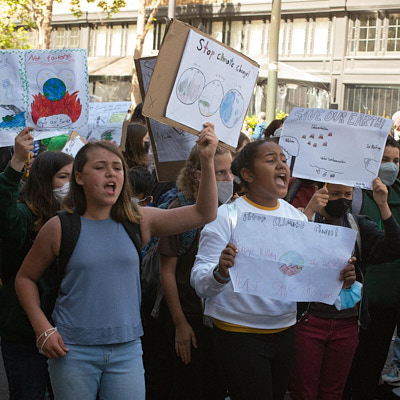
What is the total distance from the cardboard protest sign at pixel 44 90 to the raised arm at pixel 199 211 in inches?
63.2

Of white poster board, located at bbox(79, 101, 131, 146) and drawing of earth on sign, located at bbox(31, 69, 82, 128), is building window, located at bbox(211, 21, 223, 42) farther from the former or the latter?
drawing of earth on sign, located at bbox(31, 69, 82, 128)

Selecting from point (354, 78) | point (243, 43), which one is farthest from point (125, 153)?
point (243, 43)

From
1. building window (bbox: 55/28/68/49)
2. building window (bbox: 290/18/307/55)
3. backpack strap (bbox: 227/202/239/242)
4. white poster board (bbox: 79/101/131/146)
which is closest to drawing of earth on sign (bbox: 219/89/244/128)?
backpack strap (bbox: 227/202/239/242)

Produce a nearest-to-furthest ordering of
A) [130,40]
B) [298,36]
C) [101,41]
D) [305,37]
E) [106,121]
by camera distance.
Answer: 1. [106,121]
2. [305,37]
3. [298,36]
4. [130,40]
5. [101,41]

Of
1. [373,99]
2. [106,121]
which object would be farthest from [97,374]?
[373,99]

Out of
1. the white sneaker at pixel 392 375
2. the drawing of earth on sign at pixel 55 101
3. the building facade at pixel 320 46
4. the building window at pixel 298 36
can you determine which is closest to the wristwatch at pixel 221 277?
the drawing of earth on sign at pixel 55 101

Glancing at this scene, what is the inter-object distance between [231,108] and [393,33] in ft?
76.4

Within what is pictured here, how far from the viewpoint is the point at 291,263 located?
346 cm

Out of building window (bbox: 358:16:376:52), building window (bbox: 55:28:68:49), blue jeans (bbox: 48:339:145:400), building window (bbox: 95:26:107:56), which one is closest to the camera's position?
blue jeans (bbox: 48:339:145:400)

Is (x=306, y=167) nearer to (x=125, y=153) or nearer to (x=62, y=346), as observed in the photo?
(x=62, y=346)

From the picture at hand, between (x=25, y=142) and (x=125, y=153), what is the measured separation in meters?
2.70

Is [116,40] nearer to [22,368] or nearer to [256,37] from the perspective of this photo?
Answer: [256,37]

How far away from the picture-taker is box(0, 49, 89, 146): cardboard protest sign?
15.6 ft

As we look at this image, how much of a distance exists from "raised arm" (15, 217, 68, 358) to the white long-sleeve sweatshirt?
0.74 metres
